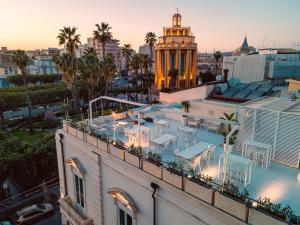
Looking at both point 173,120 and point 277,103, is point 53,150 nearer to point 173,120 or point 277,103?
point 173,120

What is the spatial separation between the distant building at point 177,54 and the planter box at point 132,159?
51.3m

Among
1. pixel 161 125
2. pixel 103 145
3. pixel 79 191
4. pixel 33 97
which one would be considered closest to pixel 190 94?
pixel 161 125

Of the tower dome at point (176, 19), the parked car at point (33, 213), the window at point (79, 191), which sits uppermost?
the tower dome at point (176, 19)

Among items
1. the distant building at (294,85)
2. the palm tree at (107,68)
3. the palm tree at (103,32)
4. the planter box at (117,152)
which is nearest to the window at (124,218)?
the planter box at (117,152)

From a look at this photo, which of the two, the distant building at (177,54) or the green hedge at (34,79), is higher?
the distant building at (177,54)

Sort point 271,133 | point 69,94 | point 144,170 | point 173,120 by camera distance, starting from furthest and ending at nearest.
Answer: point 69,94
point 173,120
point 271,133
point 144,170

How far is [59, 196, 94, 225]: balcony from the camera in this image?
12858 mm

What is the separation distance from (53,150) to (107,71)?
17285 millimetres

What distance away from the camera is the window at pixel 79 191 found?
13386mm

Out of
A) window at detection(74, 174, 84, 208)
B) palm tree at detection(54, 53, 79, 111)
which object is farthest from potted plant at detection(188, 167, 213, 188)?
palm tree at detection(54, 53, 79, 111)

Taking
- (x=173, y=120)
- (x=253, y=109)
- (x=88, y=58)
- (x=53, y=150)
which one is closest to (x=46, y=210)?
(x=53, y=150)

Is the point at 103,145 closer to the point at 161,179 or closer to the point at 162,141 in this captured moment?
the point at 162,141

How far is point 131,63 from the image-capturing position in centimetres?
5506

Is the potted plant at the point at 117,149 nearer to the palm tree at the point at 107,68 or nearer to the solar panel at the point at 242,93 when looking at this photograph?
the solar panel at the point at 242,93
